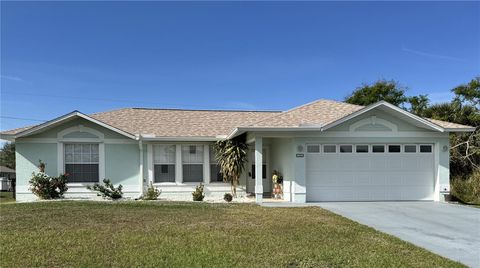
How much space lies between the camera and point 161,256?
675 cm

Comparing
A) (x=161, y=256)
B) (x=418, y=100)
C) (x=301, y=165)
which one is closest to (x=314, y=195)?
(x=301, y=165)

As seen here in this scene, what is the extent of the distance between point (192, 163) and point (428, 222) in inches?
403

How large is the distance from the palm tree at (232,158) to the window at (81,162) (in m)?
5.34

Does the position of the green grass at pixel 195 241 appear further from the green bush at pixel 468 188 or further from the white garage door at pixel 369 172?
the green bush at pixel 468 188

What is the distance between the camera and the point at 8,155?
64.5m

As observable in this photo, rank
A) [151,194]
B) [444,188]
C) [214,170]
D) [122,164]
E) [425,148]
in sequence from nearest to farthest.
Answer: [444,188] < [425,148] < [151,194] < [122,164] < [214,170]

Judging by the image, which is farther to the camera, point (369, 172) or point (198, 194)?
point (198, 194)

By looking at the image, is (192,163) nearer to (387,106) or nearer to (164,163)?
Answer: (164,163)

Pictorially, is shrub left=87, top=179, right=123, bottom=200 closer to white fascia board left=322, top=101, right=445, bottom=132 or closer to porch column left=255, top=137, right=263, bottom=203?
porch column left=255, top=137, right=263, bottom=203

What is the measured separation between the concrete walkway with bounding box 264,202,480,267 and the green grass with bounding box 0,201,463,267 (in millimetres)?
571

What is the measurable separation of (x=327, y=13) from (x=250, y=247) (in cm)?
1180

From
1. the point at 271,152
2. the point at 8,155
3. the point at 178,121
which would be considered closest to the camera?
the point at 271,152

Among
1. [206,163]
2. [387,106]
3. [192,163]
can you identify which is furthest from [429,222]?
[192,163]

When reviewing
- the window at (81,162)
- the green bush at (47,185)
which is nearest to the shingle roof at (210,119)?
the window at (81,162)
